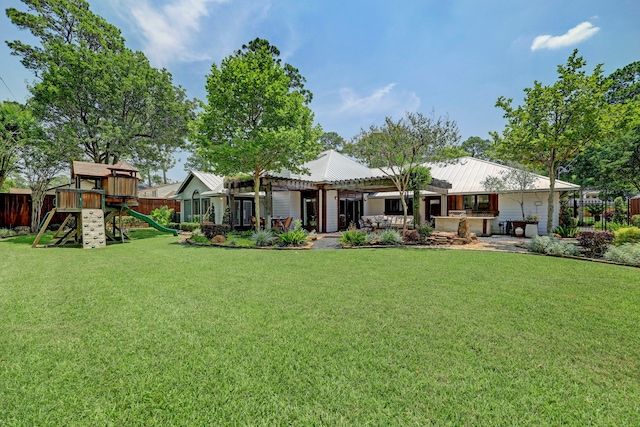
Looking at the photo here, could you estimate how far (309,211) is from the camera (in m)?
18.1

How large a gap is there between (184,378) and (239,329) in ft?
3.20

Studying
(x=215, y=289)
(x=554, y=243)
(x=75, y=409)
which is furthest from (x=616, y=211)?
(x=75, y=409)

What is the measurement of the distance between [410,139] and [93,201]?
13.3 metres

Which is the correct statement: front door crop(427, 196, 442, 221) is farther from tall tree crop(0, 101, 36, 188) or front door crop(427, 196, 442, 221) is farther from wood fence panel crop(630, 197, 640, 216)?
tall tree crop(0, 101, 36, 188)

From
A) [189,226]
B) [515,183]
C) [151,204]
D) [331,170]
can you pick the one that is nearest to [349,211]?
[331,170]

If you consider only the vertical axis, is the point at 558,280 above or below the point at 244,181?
below

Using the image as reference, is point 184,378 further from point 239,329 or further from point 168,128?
point 168,128

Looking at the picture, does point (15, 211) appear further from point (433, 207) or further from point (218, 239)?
point (433, 207)

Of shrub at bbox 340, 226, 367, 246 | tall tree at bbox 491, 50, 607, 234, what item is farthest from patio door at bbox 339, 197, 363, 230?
tall tree at bbox 491, 50, 607, 234

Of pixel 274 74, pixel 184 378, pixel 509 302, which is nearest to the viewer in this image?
pixel 184 378

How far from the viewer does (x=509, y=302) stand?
4.29 meters

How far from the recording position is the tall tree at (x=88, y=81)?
14938 millimetres

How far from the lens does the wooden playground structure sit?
35.6 ft

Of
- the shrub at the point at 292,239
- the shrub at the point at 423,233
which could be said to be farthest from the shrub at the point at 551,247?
the shrub at the point at 292,239
